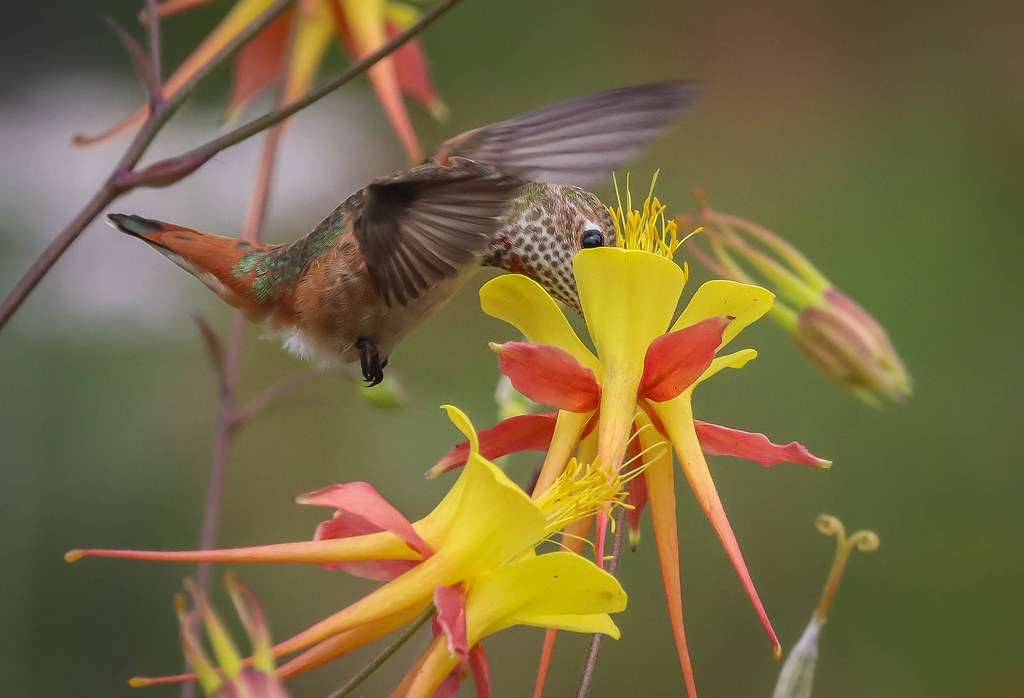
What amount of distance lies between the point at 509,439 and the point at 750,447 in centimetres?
12

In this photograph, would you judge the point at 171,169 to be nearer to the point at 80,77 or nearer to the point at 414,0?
the point at 414,0

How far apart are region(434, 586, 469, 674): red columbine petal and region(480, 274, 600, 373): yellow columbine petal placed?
6.3 inches

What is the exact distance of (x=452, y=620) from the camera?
43 cm

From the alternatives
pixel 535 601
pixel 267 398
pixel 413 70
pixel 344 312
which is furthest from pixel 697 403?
pixel 535 601

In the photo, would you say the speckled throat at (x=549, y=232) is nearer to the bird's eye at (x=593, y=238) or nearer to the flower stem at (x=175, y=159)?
the bird's eye at (x=593, y=238)


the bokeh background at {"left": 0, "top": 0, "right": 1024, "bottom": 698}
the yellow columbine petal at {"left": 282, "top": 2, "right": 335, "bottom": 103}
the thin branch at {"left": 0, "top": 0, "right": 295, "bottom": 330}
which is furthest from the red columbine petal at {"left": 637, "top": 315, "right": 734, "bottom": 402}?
the bokeh background at {"left": 0, "top": 0, "right": 1024, "bottom": 698}

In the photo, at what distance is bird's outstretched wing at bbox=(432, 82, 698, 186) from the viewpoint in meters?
0.66

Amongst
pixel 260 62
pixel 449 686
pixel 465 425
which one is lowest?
pixel 449 686

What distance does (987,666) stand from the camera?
77.5 inches

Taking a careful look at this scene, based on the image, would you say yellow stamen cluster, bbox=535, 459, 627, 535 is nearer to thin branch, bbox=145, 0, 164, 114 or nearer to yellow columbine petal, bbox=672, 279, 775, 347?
yellow columbine petal, bbox=672, 279, 775, 347

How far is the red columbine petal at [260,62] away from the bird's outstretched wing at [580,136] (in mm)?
312

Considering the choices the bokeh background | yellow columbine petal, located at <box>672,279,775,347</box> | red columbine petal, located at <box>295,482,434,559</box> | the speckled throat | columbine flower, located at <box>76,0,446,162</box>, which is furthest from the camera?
the bokeh background

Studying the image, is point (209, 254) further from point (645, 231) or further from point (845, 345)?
point (845, 345)

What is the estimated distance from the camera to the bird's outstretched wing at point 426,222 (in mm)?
591
